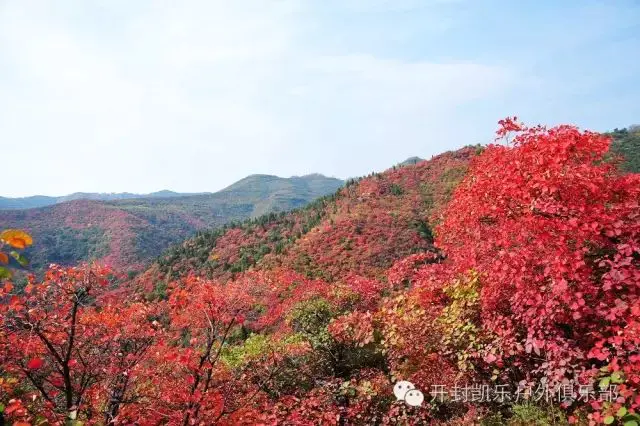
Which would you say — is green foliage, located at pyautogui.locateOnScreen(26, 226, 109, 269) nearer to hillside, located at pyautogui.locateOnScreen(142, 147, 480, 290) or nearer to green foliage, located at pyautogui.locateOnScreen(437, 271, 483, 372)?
hillside, located at pyautogui.locateOnScreen(142, 147, 480, 290)

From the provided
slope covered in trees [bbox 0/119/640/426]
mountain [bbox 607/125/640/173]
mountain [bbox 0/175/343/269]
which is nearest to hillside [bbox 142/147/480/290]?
mountain [bbox 607/125/640/173]

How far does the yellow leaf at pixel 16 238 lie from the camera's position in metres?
2.04

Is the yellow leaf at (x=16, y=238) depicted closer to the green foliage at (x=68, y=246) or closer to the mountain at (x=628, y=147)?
the mountain at (x=628, y=147)

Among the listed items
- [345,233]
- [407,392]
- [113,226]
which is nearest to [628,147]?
[345,233]

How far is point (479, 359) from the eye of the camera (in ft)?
24.9

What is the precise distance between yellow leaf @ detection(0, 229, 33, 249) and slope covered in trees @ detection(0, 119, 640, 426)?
1.36 meters

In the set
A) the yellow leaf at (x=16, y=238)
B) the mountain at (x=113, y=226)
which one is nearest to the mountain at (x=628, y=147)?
the yellow leaf at (x=16, y=238)

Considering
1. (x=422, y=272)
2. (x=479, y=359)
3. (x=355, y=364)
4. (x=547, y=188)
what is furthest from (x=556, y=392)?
(x=355, y=364)

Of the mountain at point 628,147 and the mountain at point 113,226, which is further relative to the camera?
the mountain at point 113,226

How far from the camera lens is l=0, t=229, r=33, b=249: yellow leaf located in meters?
2.04

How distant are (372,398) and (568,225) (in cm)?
494

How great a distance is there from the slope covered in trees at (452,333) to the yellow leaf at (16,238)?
1365mm

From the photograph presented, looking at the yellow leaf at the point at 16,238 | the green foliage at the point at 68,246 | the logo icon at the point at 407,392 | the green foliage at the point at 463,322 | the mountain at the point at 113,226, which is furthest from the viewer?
the mountain at the point at 113,226

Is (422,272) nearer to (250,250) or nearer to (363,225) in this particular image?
(363,225)
